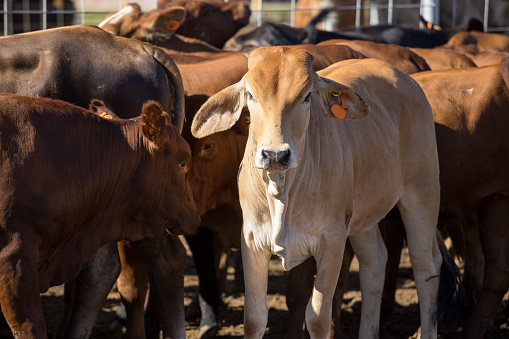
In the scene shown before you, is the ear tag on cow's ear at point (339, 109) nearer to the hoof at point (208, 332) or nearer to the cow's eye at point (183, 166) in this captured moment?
the cow's eye at point (183, 166)

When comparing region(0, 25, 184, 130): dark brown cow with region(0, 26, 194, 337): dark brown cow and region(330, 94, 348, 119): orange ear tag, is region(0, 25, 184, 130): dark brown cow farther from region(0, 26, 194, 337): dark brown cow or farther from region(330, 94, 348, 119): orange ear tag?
region(330, 94, 348, 119): orange ear tag

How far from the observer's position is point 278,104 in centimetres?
377

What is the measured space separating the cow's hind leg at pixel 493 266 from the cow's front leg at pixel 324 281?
5.31ft

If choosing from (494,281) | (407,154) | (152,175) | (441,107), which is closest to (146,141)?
(152,175)

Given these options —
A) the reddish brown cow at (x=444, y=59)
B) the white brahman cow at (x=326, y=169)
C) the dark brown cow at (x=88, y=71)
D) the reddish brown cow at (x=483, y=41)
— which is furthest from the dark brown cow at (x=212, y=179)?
the reddish brown cow at (x=483, y=41)

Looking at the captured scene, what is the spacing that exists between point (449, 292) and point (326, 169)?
1644 mm

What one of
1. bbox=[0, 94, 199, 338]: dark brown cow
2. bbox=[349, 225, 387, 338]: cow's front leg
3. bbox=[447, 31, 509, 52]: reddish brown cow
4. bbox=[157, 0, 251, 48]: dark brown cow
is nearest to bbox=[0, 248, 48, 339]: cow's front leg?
bbox=[0, 94, 199, 338]: dark brown cow

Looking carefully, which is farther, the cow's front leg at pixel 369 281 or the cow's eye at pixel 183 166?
the cow's front leg at pixel 369 281

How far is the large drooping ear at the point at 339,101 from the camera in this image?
409cm

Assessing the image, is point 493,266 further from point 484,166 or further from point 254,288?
point 254,288

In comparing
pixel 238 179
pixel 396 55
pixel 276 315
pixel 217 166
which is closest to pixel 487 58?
pixel 396 55

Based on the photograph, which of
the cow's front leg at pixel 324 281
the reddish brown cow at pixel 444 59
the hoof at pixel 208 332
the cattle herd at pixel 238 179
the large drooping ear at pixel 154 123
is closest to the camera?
the cattle herd at pixel 238 179

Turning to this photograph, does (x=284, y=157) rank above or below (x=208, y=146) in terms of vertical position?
above

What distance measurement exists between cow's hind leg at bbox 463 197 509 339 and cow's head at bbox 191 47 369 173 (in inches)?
73.4
